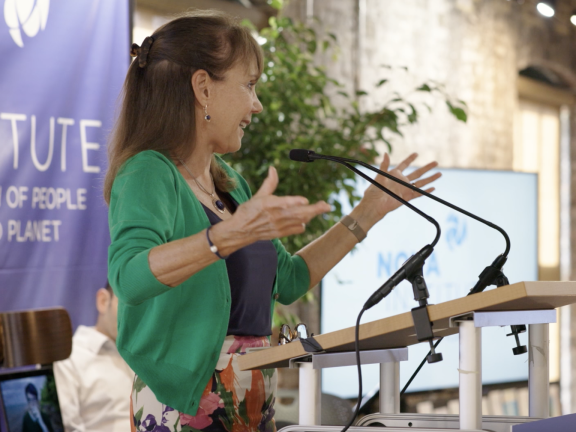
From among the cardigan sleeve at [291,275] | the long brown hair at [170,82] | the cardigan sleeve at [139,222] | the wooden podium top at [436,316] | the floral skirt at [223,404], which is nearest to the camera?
the wooden podium top at [436,316]

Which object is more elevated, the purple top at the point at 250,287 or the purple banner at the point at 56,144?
the purple banner at the point at 56,144

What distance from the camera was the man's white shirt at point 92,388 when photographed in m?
2.61

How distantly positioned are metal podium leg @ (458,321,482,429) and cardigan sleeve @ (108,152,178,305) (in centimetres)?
48

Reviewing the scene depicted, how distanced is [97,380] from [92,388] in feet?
0.13

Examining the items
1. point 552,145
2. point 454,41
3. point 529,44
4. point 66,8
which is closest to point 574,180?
point 552,145

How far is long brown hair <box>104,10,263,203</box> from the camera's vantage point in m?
1.41

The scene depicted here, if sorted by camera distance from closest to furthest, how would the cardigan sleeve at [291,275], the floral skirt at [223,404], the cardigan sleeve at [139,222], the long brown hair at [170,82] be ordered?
1. the cardigan sleeve at [139,222]
2. the floral skirt at [223,404]
3. the long brown hair at [170,82]
4. the cardigan sleeve at [291,275]

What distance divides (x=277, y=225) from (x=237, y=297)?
38 centimetres

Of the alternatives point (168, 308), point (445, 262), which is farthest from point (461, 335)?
point (445, 262)

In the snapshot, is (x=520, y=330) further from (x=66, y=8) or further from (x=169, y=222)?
(x=66, y=8)

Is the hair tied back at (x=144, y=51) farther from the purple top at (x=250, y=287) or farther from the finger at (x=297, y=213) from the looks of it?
the finger at (x=297, y=213)

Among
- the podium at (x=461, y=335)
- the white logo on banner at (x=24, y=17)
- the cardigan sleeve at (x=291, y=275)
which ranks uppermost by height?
the white logo on banner at (x=24, y=17)

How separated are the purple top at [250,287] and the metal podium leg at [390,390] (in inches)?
10.0

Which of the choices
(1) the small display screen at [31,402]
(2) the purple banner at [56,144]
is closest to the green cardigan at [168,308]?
(1) the small display screen at [31,402]
